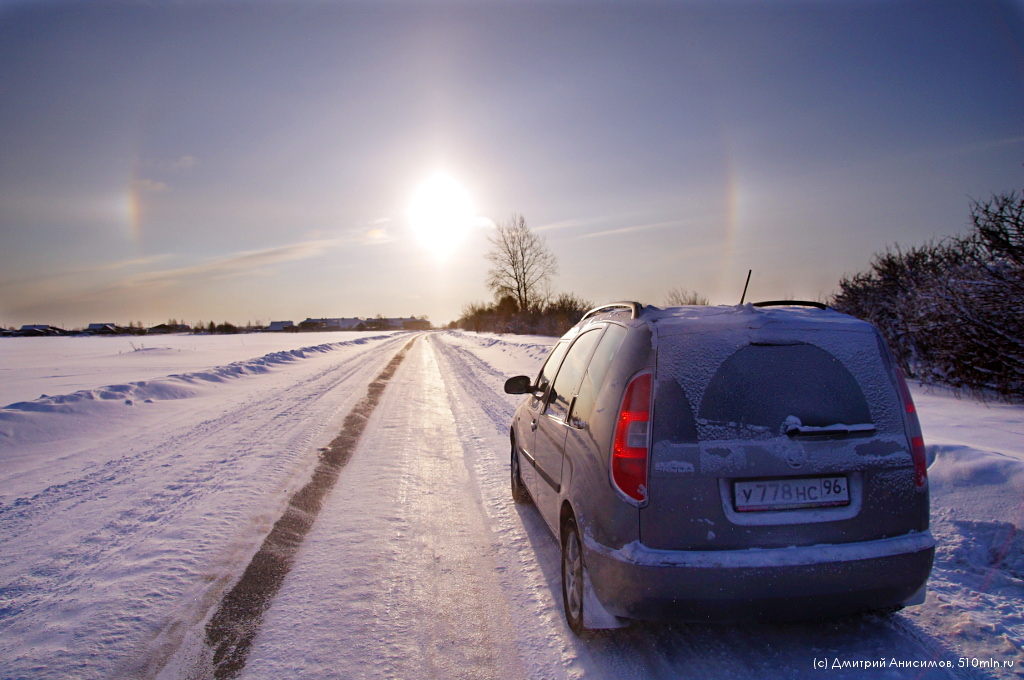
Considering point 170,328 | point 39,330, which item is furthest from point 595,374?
point 170,328

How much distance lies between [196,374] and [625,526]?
16.4m

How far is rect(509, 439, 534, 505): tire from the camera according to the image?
4.77m

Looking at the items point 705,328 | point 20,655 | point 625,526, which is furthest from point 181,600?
point 705,328

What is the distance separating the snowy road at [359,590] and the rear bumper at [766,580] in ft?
1.17

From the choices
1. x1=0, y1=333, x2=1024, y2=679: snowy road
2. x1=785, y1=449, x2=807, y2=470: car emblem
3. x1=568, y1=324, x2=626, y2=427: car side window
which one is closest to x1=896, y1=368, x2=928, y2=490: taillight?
x1=785, y1=449, x2=807, y2=470: car emblem

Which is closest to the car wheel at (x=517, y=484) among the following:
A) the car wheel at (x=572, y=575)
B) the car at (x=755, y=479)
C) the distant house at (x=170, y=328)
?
the car wheel at (x=572, y=575)

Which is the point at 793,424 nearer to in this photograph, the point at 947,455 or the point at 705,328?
the point at 705,328

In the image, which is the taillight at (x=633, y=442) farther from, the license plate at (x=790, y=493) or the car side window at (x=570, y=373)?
the car side window at (x=570, y=373)

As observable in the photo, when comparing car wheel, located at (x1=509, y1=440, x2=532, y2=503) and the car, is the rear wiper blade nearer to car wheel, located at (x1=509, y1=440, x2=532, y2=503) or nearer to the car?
the car

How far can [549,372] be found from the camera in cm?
433

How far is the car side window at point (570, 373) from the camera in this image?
3.44 metres

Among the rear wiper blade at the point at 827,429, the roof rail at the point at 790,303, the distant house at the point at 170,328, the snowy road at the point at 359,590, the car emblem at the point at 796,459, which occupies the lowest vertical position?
the snowy road at the point at 359,590

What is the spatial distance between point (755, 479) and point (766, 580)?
43 cm

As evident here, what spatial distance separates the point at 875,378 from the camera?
2559 mm
